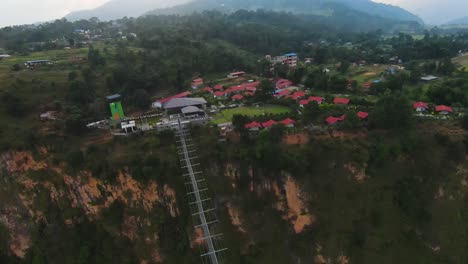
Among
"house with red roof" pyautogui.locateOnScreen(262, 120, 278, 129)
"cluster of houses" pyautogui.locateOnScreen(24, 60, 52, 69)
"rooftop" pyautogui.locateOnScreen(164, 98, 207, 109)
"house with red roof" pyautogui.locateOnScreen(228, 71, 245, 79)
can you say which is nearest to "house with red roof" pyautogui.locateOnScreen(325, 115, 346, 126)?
"house with red roof" pyautogui.locateOnScreen(262, 120, 278, 129)

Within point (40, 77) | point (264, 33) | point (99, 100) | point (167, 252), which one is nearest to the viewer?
point (167, 252)

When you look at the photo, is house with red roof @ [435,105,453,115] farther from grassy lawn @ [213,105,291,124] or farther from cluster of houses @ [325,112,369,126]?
grassy lawn @ [213,105,291,124]

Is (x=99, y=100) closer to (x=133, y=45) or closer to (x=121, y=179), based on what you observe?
(x=121, y=179)

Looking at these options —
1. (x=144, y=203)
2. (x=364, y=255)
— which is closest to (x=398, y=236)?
(x=364, y=255)

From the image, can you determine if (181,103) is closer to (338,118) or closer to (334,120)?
(334,120)

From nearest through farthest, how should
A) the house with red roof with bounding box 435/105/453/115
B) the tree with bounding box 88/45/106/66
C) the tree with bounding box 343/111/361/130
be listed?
the tree with bounding box 343/111/361/130 < the house with red roof with bounding box 435/105/453/115 < the tree with bounding box 88/45/106/66

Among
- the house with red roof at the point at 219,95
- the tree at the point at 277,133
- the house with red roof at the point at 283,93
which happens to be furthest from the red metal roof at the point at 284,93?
the tree at the point at 277,133

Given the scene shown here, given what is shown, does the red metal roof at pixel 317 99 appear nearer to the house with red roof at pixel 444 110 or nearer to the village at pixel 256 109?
the village at pixel 256 109

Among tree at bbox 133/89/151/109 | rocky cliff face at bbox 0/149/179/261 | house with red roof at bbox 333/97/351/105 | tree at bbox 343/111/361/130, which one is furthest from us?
tree at bbox 133/89/151/109
